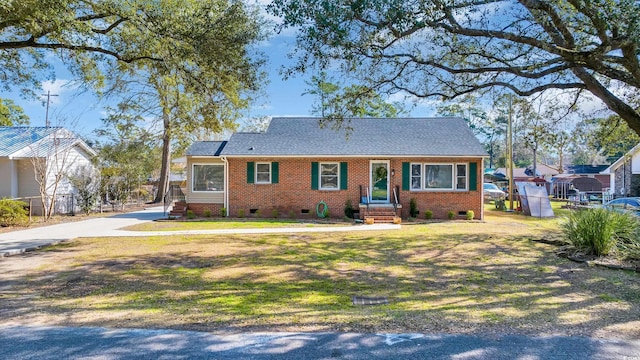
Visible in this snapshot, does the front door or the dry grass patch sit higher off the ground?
the front door

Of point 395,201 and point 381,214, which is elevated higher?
point 395,201

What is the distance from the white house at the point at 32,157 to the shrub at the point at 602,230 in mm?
19422

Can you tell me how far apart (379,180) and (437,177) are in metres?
2.62

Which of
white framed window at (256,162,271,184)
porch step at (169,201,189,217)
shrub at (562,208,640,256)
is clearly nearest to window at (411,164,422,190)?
white framed window at (256,162,271,184)

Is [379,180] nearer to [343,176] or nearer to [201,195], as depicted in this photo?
[343,176]

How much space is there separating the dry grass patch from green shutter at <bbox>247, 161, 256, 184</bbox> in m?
7.10

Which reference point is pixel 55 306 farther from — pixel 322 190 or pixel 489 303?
pixel 322 190

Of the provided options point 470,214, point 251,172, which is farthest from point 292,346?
point 470,214

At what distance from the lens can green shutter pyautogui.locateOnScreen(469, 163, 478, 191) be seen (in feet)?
55.7

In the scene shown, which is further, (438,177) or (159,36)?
(438,177)

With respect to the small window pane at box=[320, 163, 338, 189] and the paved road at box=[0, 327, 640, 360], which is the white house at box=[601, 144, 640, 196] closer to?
the small window pane at box=[320, 163, 338, 189]

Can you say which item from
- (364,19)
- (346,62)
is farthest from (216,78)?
(364,19)

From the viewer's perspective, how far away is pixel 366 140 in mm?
18047

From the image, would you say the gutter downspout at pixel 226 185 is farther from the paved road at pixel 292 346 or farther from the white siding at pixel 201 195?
the paved road at pixel 292 346
